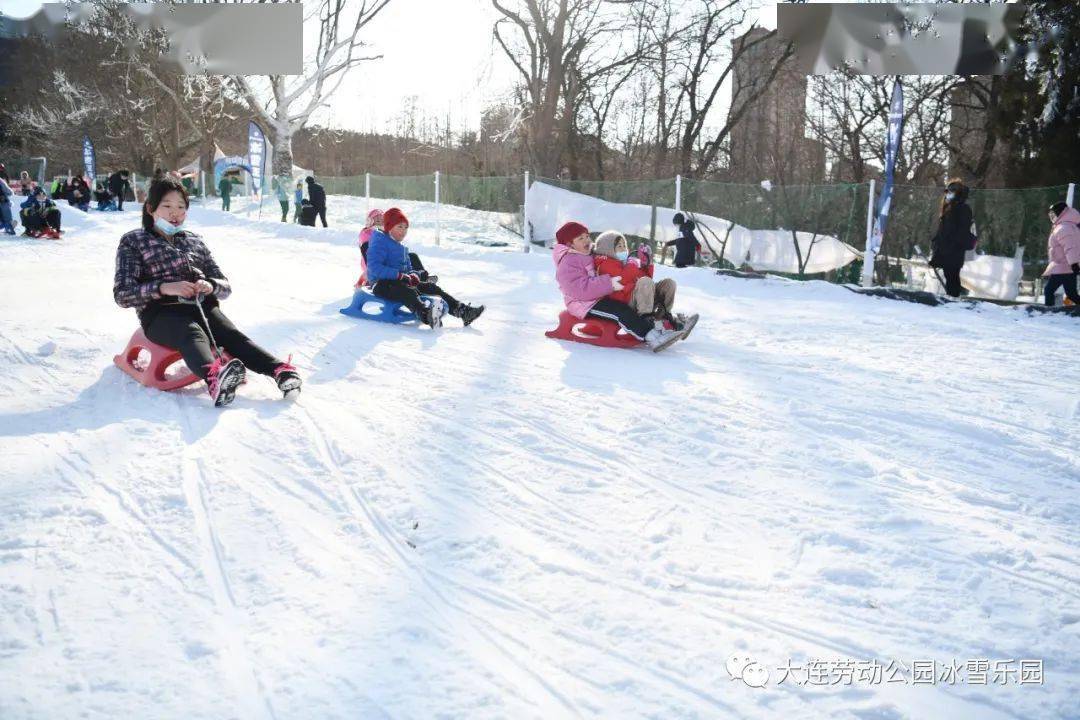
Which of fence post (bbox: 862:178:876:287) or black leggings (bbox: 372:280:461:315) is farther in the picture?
fence post (bbox: 862:178:876:287)

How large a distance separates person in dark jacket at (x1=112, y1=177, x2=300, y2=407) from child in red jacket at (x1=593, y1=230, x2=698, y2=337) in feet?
8.45

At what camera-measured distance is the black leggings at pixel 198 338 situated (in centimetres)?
405

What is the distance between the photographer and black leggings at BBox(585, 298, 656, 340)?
5.59 m

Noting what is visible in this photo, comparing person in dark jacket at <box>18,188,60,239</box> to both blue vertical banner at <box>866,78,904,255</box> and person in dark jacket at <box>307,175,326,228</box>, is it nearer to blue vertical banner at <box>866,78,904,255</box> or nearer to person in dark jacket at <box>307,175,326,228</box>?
person in dark jacket at <box>307,175,326,228</box>

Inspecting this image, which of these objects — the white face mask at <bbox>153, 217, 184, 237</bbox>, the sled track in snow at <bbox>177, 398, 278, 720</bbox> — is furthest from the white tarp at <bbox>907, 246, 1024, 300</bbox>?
the sled track in snow at <bbox>177, 398, 278, 720</bbox>

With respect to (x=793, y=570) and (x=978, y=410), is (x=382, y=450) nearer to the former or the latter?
(x=793, y=570)

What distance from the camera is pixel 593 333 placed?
19.5ft

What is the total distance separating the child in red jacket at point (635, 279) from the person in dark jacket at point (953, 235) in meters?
4.86

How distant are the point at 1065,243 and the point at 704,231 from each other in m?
5.00

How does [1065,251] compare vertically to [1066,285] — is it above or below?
above

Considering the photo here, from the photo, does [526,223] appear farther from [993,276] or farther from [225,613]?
[225,613]

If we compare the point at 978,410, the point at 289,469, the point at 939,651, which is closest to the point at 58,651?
the point at 289,469

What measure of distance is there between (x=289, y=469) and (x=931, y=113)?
22655 millimetres

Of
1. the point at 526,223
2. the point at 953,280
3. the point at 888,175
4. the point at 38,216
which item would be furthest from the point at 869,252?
the point at 38,216
